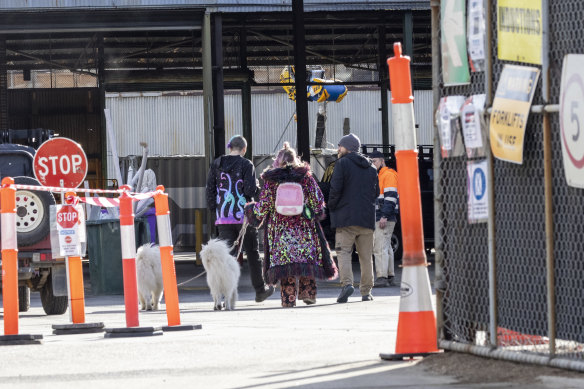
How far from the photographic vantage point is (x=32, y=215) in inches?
547

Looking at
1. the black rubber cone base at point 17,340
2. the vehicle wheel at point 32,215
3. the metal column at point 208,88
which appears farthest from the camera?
the metal column at point 208,88

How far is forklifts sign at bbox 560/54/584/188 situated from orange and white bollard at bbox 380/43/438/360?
1.21 m

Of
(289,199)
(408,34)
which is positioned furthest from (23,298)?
(408,34)

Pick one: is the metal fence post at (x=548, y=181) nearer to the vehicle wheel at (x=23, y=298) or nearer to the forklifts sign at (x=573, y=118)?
the forklifts sign at (x=573, y=118)

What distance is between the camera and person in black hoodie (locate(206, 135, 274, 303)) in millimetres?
14758

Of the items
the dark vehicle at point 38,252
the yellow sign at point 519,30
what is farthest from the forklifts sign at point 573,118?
the dark vehicle at point 38,252

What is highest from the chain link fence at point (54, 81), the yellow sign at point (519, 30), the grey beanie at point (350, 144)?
the chain link fence at point (54, 81)

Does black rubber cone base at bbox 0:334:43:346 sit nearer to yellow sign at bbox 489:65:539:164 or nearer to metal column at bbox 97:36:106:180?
yellow sign at bbox 489:65:539:164

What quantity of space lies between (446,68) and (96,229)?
985 cm

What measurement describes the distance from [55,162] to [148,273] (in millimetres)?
1794

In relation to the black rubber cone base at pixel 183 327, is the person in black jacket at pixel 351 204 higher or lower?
higher

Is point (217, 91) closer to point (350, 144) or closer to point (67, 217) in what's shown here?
point (350, 144)

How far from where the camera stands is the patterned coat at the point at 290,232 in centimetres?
1363

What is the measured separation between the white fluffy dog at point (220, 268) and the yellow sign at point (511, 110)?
6.36m
